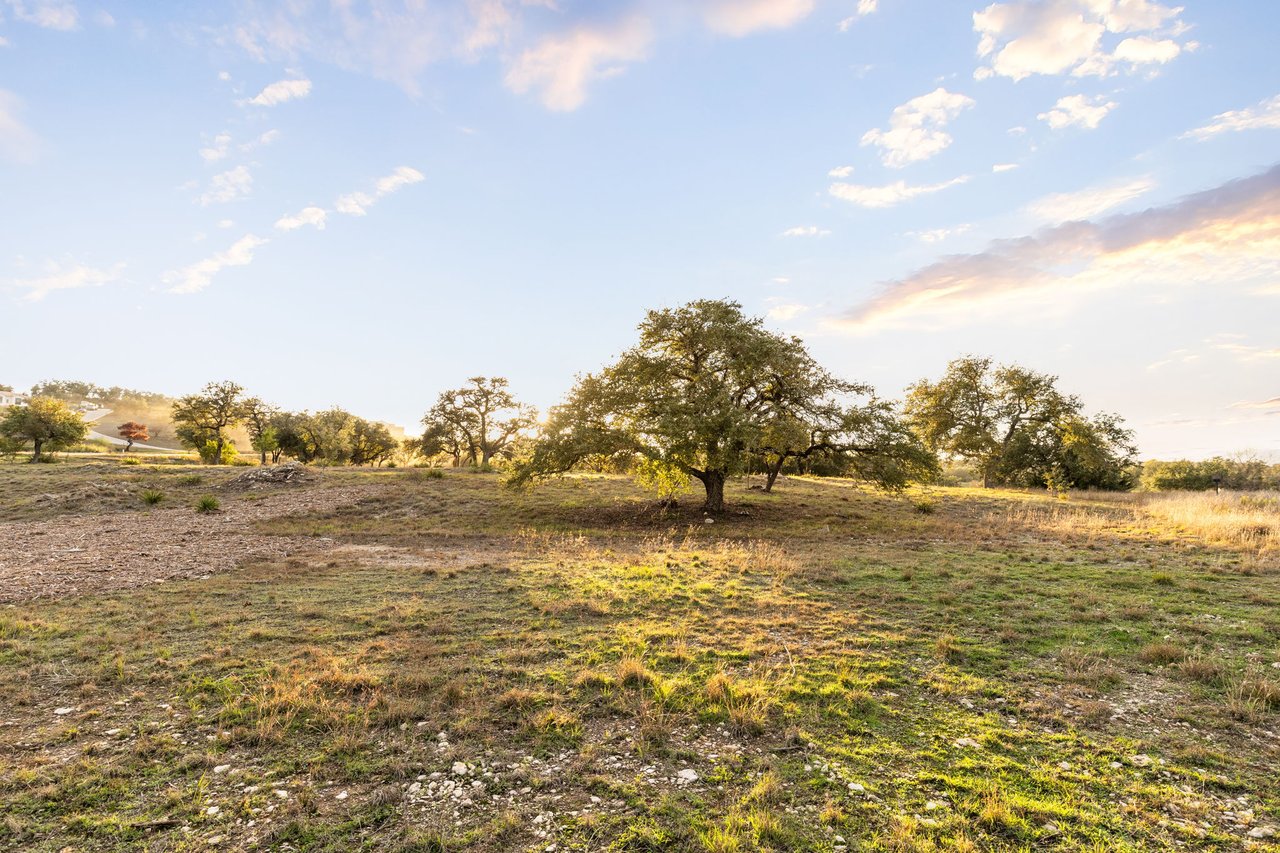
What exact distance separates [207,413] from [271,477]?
40154 mm

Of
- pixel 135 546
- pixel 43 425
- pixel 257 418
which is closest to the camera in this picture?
pixel 135 546

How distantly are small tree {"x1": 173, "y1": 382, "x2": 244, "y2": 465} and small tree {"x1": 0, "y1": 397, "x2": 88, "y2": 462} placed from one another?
1193 centimetres

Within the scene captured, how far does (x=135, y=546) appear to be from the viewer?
58.6ft

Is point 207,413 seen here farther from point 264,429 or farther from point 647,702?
point 647,702

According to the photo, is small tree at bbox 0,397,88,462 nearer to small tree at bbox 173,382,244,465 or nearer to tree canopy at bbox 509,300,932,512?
small tree at bbox 173,382,244,465

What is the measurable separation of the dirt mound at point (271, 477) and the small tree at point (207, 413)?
3511 cm

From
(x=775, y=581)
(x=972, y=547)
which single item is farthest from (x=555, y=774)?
(x=972, y=547)

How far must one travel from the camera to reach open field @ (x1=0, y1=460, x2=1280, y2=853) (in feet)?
15.6

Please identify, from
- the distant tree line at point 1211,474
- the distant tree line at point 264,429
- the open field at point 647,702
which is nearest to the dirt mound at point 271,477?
the open field at point 647,702

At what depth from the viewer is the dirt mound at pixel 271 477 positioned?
104 ft

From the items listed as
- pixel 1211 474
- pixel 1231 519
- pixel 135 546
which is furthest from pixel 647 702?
pixel 1211 474

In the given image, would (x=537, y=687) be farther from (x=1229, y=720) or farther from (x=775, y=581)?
(x=1229, y=720)

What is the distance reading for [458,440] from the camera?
58.8 meters

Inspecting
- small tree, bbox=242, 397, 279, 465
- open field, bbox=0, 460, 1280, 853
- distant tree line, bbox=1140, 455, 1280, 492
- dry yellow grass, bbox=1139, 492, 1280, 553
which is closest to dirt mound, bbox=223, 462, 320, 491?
open field, bbox=0, 460, 1280, 853
